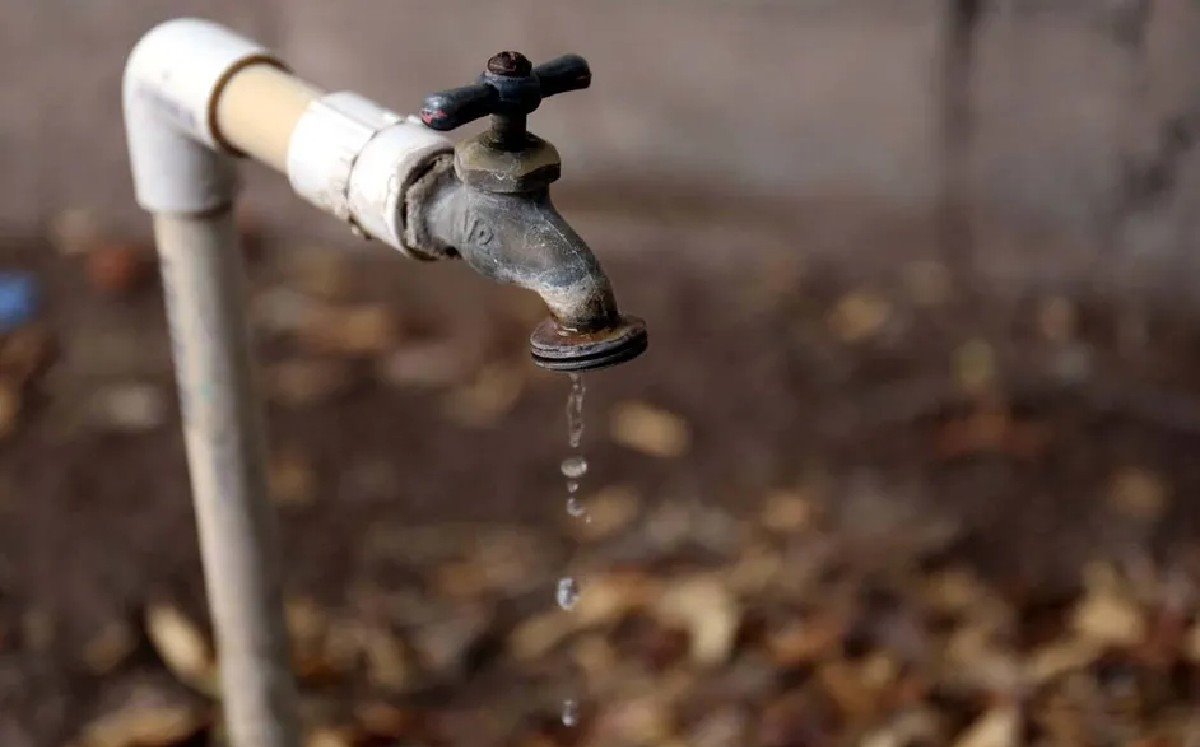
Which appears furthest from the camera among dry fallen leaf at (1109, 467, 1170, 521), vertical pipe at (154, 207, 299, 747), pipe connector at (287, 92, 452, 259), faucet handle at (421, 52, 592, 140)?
dry fallen leaf at (1109, 467, 1170, 521)

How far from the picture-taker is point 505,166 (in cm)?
118

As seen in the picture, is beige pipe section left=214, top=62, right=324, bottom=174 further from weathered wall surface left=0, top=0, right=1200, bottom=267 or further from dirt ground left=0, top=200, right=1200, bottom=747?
weathered wall surface left=0, top=0, right=1200, bottom=267

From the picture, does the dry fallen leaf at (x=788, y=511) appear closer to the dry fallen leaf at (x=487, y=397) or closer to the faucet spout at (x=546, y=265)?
the dry fallen leaf at (x=487, y=397)

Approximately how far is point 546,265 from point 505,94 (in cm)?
14

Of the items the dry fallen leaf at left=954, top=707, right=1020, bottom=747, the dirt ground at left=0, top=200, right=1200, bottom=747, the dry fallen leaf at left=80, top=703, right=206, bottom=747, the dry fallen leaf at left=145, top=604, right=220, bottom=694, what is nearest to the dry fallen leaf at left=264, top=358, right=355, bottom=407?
the dirt ground at left=0, top=200, right=1200, bottom=747

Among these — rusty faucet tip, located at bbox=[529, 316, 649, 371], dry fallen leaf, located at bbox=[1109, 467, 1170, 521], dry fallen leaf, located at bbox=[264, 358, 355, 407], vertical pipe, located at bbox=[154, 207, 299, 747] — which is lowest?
dry fallen leaf, located at bbox=[1109, 467, 1170, 521]

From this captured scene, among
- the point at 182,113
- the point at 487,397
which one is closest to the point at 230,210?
the point at 182,113

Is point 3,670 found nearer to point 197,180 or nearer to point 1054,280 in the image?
point 197,180

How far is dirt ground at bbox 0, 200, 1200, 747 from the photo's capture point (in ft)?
7.42

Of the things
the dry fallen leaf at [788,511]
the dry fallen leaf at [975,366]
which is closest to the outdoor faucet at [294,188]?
the dry fallen leaf at [788,511]

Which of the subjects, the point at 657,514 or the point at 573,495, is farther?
the point at 657,514

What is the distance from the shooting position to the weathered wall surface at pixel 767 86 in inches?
118

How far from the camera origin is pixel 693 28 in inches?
127

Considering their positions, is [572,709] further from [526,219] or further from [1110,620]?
[526,219]
